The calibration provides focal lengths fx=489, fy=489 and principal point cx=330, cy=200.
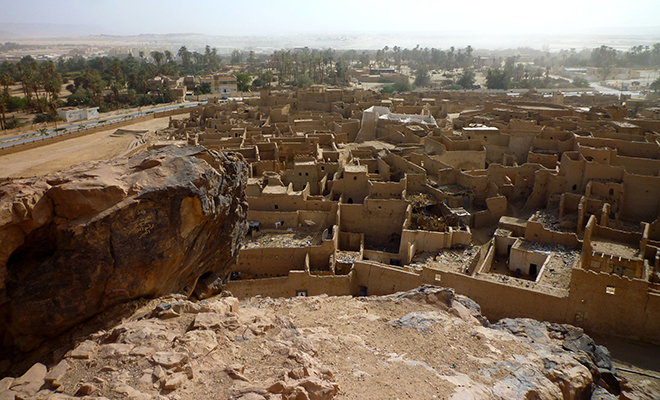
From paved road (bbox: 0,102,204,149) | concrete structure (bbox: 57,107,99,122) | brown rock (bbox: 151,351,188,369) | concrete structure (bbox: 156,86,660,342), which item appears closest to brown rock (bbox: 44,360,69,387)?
brown rock (bbox: 151,351,188,369)

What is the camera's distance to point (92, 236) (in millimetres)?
8000

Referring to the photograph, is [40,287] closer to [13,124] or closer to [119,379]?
[119,379]

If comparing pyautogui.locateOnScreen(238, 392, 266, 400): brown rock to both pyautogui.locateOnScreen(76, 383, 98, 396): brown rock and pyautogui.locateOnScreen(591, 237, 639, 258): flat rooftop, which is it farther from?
pyautogui.locateOnScreen(591, 237, 639, 258): flat rooftop

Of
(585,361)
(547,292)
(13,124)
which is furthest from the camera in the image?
(13,124)

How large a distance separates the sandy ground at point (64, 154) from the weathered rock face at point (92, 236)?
30.6 m

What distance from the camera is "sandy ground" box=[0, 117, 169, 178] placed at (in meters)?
36.3

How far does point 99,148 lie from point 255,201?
89.2 ft

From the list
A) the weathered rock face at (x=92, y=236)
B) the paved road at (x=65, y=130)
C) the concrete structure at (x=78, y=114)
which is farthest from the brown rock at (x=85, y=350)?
the concrete structure at (x=78, y=114)

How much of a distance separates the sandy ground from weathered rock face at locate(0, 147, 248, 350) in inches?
1205

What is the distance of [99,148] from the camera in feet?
142

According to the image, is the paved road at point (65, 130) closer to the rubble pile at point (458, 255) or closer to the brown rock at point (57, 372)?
the rubble pile at point (458, 255)

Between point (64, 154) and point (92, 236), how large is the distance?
3791cm

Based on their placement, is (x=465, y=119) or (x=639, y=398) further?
(x=465, y=119)

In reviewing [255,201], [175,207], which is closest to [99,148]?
→ [255,201]
